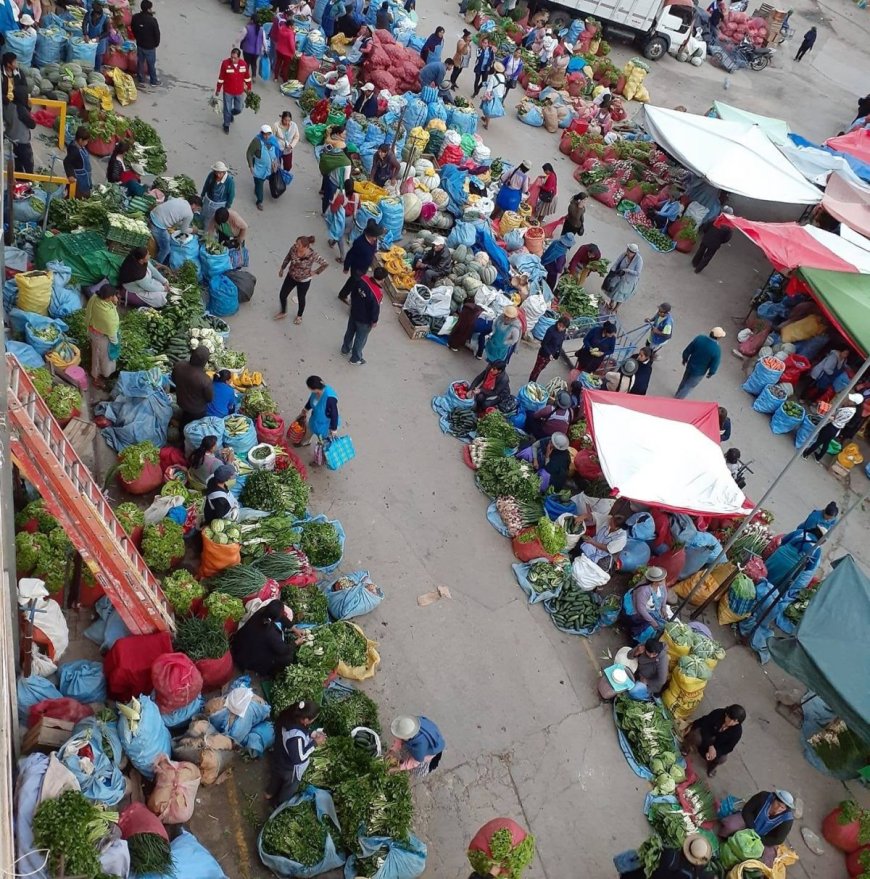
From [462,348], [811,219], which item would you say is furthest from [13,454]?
[811,219]

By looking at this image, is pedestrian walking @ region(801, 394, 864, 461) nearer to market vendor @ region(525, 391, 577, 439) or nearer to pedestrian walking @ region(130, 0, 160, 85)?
market vendor @ region(525, 391, 577, 439)

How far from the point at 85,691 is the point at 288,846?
84.0 inches

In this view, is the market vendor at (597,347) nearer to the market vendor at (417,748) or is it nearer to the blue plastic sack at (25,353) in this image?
the market vendor at (417,748)

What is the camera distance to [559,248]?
13.9 meters

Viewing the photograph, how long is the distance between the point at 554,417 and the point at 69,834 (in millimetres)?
7366

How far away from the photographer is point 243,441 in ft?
30.4

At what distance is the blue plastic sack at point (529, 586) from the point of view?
31.4ft

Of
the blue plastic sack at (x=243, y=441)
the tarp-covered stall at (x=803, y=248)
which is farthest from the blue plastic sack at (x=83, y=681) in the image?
the tarp-covered stall at (x=803, y=248)

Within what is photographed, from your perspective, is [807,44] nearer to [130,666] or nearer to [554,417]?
[554,417]

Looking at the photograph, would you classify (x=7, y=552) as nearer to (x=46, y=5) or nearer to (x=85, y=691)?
(x=85, y=691)

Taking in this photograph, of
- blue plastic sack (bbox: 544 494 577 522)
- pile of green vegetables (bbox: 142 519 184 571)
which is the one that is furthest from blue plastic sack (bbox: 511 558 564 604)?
pile of green vegetables (bbox: 142 519 184 571)

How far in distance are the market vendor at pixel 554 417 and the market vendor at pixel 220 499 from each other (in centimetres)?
437

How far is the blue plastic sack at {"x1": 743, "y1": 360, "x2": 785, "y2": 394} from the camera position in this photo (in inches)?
551

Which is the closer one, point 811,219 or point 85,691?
point 85,691
